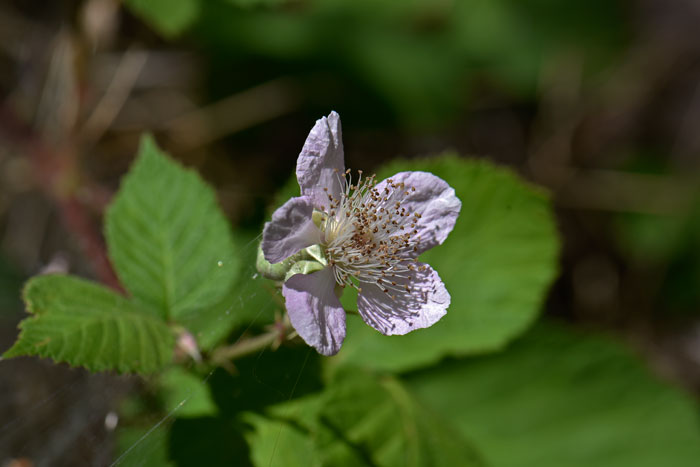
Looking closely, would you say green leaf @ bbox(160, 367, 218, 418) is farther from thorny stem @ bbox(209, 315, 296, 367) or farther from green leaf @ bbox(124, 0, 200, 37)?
green leaf @ bbox(124, 0, 200, 37)

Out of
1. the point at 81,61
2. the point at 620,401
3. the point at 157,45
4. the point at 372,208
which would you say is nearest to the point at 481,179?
the point at 372,208

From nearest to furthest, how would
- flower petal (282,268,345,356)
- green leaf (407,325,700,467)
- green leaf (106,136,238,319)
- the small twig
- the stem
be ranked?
flower petal (282,268,345,356) → the stem → green leaf (106,136,238,319) → green leaf (407,325,700,467) → the small twig

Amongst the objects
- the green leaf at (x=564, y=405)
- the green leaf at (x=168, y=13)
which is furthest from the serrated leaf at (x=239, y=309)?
the green leaf at (x=564, y=405)

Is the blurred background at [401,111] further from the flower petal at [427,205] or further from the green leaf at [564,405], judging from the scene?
the flower petal at [427,205]

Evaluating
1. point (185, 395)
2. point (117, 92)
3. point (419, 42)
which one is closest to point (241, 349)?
point (185, 395)

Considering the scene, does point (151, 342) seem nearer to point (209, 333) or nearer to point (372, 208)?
point (209, 333)

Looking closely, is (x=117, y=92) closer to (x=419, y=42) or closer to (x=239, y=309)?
(x=419, y=42)

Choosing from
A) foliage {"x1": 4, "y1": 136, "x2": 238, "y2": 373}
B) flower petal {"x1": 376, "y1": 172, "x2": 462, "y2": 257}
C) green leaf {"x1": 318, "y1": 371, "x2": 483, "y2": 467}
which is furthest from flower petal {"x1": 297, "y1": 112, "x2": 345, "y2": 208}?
green leaf {"x1": 318, "y1": 371, "x2": 483, "y2": 467}
